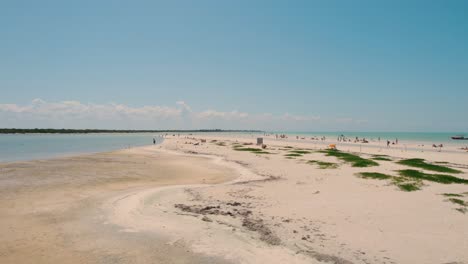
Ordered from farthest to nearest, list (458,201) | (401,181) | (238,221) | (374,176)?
(374,176)
(401,181)
(458,201)
(238,221)

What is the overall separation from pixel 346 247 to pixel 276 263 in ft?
8.15

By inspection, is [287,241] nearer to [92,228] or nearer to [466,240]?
[466,240]

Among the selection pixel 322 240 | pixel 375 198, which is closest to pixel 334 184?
pixel 375 198

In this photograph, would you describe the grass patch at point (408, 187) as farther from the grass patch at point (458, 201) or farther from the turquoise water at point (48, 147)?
the turquoise water at point (48, 147)

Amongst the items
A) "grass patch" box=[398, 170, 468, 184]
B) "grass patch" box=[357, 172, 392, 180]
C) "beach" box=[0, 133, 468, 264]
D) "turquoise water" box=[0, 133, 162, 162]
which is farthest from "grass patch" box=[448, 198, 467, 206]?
"turquoise water" box=[0, 133, 162, 162]

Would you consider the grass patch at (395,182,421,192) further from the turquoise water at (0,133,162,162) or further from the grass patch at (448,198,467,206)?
the turquoise water at (0,133,162,162)

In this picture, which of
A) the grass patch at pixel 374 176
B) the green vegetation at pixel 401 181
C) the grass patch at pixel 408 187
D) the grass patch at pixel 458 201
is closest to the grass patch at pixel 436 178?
the green vegetation at pixel 401 181

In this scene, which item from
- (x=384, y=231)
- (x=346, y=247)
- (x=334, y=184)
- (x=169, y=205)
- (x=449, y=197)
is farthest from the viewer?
(x=334, y=184)

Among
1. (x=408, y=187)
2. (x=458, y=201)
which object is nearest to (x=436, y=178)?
(x=408, y=187)

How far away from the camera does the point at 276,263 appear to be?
7848 millimetres

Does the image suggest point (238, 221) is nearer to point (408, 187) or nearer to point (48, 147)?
point (408, 187)

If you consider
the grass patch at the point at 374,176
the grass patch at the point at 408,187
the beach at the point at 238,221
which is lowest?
the beach at the point at 238,221

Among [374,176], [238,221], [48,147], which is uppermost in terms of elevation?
[48,147]

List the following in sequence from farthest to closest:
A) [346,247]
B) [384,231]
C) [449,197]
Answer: [449,197]
[384,231]
[346,247]
